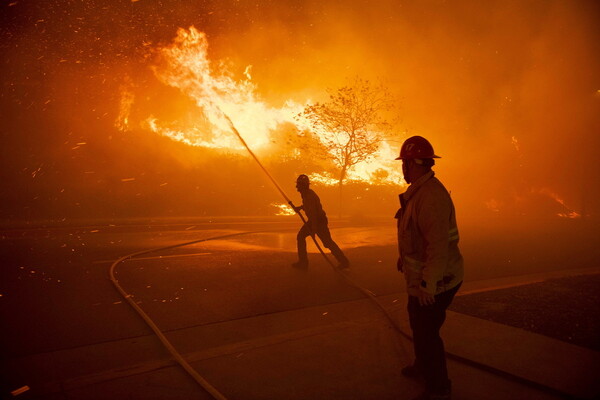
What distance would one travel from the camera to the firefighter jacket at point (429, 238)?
2.99 metres

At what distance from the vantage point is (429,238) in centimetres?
302

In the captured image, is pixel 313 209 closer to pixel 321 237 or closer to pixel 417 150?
pixel 321 237

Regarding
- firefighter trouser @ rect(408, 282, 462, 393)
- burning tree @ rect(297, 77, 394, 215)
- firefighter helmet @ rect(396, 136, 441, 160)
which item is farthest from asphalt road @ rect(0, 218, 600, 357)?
burning tree @ rect(297, 77, 394, 215)

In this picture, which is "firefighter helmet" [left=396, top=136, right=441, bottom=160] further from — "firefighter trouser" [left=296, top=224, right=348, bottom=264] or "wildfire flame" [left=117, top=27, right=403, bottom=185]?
"wildfire flame" [left=117, top=27, right=403, bottom=185]

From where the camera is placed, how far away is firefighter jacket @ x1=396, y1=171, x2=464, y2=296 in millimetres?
2994

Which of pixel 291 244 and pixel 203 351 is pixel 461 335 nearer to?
pixel 203 351

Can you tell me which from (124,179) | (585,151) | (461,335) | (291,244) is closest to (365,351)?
(461,335)

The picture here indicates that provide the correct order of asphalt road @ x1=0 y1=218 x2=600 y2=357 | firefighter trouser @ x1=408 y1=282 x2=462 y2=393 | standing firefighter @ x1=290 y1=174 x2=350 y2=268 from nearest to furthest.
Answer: firefighter trouser @ x1=408 y1=282 x2=462 y2=393 < asphalt road @ x1=0 y1=218 x2=600 y2=357 < standing firefighter @ x1=290 y1=174 x2=350 y2=268

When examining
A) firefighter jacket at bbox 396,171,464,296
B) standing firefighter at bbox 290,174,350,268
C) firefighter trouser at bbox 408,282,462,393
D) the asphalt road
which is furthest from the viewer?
standing firefighter at bbox 290,174,350,268

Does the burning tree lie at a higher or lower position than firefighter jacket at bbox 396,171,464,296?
higher

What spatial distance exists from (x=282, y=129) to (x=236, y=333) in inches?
1013

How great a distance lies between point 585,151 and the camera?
30625 mm

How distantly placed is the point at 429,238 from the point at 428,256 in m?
0.14

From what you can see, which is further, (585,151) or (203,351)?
(585,151)
